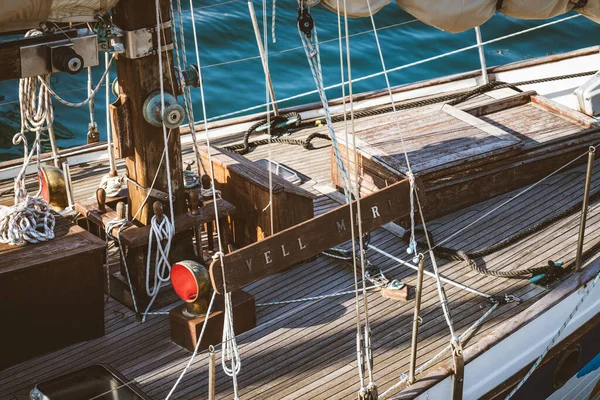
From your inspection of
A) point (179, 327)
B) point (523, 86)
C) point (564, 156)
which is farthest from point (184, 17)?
point (179, 327)

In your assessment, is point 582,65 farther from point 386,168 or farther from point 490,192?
point 386,168

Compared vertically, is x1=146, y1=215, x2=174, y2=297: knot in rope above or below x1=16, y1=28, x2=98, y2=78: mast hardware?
below

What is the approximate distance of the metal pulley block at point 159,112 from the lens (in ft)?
17.6

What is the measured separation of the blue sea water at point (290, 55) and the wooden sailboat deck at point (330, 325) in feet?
24.1

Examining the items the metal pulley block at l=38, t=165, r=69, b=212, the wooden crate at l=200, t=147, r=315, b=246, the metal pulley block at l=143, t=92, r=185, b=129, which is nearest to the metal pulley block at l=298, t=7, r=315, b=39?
the metal pulley block at l=143, t=92, r=185, b=129

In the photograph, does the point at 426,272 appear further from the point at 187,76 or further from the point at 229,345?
the point at 187,76

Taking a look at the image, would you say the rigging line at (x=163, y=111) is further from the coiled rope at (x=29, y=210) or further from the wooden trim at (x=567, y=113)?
the wooden trim at (x=567, y=113)

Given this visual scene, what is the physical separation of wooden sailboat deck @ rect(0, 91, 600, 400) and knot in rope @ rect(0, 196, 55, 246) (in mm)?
732

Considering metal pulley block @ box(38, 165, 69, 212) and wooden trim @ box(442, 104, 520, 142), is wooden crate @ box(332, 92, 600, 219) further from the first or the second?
metal pulley block @ box(38, 165, 69, 212)

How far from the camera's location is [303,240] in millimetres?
5160

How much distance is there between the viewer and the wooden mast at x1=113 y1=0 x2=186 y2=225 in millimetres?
5266

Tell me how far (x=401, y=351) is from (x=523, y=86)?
4824 millimetres

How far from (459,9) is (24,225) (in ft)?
10.9

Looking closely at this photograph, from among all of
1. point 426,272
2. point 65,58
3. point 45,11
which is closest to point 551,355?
point 426,272
